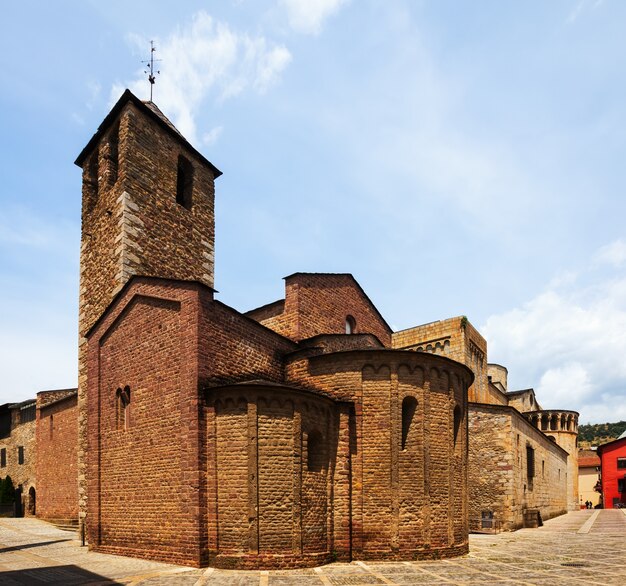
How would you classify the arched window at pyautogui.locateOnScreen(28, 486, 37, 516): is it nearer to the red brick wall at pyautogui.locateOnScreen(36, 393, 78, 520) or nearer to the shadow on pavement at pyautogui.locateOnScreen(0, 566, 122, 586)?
the red brick wall at pyautogui.locateOnScreen(36, 393, 78, 520)

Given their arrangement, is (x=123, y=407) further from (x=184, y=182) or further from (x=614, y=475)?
(x=614, y=475)

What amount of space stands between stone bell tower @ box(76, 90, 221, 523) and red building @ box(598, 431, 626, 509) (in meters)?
52.0

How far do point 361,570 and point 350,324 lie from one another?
11.6 metres

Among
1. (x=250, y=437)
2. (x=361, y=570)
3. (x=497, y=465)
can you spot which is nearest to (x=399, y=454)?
(x=361, y=570)

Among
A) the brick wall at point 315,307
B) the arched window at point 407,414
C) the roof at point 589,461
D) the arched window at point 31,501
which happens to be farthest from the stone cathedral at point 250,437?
the roof at point 589,461

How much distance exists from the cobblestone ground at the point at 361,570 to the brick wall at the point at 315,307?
8969 mm

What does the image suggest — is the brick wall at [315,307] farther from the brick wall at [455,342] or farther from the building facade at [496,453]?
the building facade at [496,453]

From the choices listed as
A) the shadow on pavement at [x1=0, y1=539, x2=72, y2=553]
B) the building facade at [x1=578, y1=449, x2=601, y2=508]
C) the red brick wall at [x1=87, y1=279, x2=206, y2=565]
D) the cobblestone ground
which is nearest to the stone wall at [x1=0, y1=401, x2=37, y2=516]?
the shadow on pavement at [x1=0, y1=539, x2=72, y2=553]

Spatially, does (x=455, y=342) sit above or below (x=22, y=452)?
above

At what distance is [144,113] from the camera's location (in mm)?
21625

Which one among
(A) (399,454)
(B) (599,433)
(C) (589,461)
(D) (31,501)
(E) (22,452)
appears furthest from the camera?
(B) (599,433)

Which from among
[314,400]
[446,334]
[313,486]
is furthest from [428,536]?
[446,334]

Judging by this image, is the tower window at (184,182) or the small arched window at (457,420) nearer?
the small arched window at (457,420)

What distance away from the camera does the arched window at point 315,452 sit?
1534cm
